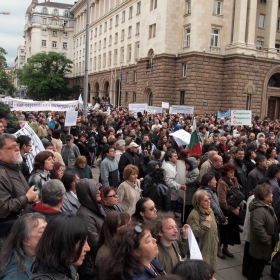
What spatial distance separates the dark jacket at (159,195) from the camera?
549 centimetres

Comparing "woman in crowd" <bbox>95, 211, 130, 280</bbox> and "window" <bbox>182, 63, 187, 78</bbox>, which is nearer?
"woman in crowd" <bbox>95, 211, 130, 280</bbox>

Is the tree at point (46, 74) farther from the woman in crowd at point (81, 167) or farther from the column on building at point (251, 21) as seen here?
the woman in crowd at point (81, 167)

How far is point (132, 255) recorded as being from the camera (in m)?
2.32

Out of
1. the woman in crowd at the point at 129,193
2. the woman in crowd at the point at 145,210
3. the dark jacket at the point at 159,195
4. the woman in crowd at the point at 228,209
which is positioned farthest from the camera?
the dark jacket at the point at 159,195

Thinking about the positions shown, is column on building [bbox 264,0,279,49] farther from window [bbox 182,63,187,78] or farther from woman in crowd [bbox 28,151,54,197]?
woman in crowd [bbox 28,151,54,197]

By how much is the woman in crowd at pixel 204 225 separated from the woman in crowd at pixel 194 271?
84.6 inches

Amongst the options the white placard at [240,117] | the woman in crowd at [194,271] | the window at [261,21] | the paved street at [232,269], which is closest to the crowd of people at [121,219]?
the woman in crowd at [194,271]

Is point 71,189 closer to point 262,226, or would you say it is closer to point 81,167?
point 81,167

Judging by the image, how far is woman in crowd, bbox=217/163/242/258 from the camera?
5.38 metres

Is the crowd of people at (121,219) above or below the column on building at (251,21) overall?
below

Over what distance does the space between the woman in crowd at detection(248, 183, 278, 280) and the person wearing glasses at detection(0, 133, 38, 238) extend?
298cm

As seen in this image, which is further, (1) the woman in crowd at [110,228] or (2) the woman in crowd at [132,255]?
(1) the woman in crowd at [110,228]

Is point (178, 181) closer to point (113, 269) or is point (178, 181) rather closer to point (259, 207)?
point (259, 207)

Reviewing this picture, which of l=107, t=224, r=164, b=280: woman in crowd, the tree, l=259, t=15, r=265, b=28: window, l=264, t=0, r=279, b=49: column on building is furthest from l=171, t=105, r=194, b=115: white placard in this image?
the tree
